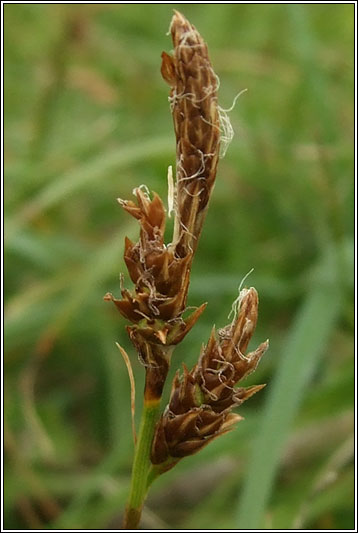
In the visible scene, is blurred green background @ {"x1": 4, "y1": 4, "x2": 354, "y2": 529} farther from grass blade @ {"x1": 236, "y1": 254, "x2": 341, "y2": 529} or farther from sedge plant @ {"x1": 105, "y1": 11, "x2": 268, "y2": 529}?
sedge plant @ {"x1": 105, "y1": 11, "x2": 268, "y2": 529}

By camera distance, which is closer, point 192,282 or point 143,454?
point 143,454

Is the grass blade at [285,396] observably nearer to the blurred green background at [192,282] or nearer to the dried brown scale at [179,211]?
the blurred green background at [192,282]

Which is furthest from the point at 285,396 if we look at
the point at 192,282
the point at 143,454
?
the point at 143,454

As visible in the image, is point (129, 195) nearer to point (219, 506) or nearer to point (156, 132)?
point (156, 132)

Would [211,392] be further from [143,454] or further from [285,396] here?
[285,396]

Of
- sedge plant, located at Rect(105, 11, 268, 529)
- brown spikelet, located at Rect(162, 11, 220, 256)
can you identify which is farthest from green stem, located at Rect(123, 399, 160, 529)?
brown spikelet, located at Rect(162, 11, 220, 256)

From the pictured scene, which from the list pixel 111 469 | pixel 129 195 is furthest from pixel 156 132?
pixel 111 469
